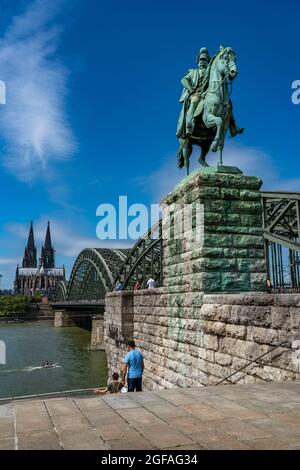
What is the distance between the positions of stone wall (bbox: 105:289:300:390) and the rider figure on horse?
478 centimetres

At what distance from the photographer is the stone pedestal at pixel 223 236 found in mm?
9797

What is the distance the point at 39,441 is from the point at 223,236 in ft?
23.6

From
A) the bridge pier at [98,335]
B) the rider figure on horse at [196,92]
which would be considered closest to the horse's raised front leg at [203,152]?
the rider figure on horse at [196,92]

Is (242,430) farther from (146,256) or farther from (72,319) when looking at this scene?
(72,319)

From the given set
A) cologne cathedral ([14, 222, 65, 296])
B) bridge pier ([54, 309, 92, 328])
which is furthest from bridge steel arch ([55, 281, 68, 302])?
cologne cathedral ([14, 222, 65, 296])

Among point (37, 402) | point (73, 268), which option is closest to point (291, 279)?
point (37, 402)

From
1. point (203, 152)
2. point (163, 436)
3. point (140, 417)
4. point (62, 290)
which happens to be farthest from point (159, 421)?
point (62, 290)

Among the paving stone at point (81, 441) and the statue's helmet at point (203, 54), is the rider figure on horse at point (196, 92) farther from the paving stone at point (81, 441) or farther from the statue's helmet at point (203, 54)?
the paving stone at point (81, 441)

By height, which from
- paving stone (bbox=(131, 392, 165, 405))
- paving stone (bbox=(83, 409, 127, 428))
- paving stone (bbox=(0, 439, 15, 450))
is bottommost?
paving stone (bbox=(131, 392, 165, 405))

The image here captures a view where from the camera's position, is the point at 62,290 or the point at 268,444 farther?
the point at 62,290

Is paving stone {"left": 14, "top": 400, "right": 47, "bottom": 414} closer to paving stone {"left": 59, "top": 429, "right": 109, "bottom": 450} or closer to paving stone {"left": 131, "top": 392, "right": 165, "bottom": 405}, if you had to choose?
paving stone {"left": 59, "top": 429, "right": 109, "bottom": 450}

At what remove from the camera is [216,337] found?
29.7ft

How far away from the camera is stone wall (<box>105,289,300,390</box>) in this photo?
6859 millimetres

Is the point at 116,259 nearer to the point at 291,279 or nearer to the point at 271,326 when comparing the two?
the point at 291,279
